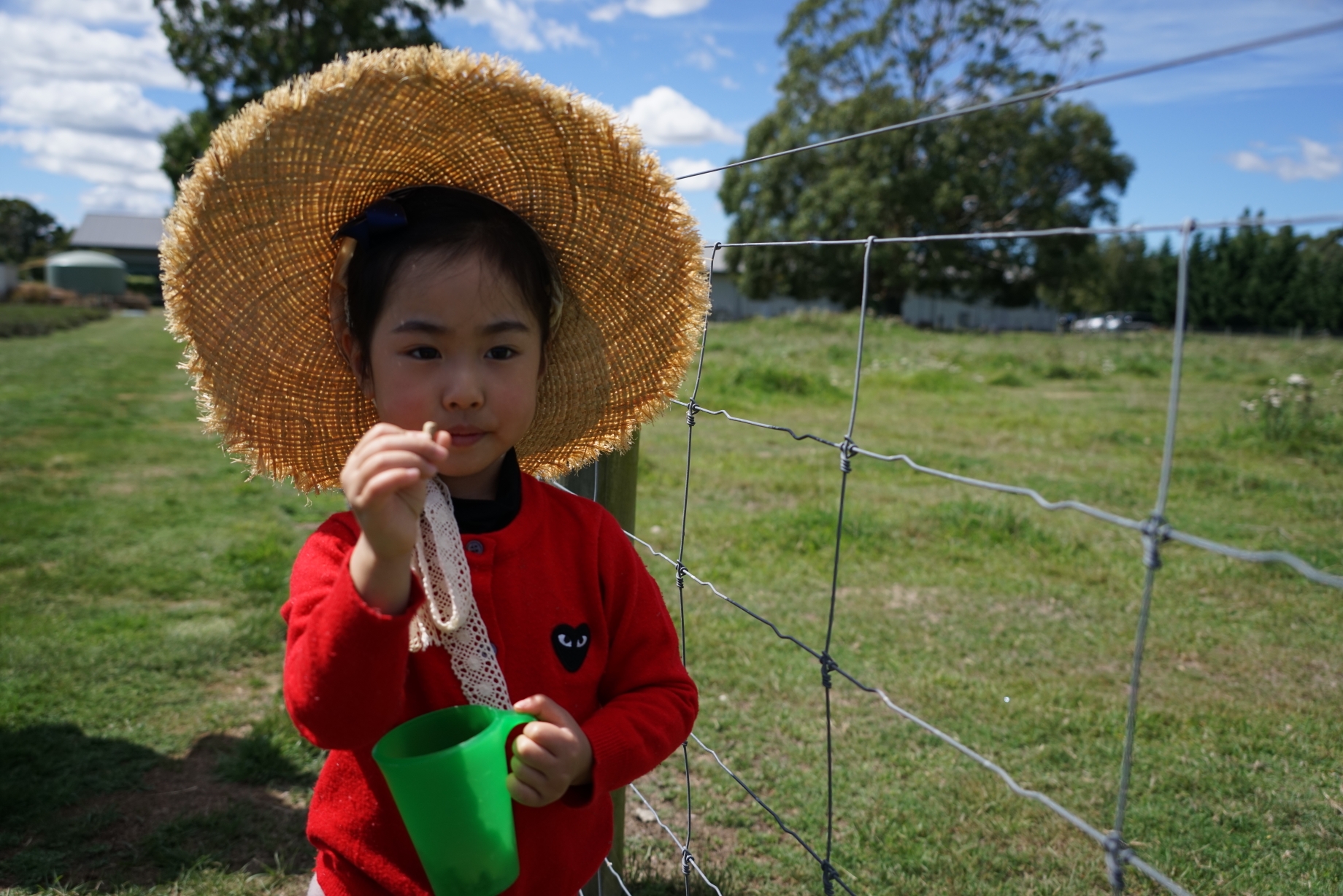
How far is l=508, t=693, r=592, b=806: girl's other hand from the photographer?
1116 mm

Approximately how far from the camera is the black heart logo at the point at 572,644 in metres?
1.34

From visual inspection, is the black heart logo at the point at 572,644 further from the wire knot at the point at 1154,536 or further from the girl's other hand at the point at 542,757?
the wire knot at the point at 1154,536

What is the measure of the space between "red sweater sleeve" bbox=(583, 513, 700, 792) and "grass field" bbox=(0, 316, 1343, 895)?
1427 millimetres

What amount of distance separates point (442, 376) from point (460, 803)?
1.76 ft

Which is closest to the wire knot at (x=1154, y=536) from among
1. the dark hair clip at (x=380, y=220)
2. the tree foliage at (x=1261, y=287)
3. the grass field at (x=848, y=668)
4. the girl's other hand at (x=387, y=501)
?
the girl's other hand at (x=387, y=501)

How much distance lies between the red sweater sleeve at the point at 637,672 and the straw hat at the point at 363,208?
352 mm

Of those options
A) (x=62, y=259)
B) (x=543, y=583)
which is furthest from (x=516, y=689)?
(x=62, y=259)

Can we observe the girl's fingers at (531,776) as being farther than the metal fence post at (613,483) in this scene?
No

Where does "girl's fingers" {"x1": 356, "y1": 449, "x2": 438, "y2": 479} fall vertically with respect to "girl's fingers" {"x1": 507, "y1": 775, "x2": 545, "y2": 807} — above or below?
above

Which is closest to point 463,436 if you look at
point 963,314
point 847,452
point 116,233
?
point 847,452

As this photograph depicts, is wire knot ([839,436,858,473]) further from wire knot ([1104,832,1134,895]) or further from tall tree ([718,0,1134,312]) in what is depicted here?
tall tree ([718,0,1134,312])

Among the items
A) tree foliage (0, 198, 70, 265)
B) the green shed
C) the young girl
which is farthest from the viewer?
tree foliage (0, 198, 70, 265)

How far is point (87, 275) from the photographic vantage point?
52.5 m

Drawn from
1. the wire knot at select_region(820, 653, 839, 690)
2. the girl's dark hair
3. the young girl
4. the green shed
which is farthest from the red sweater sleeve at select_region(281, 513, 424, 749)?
the green shed
